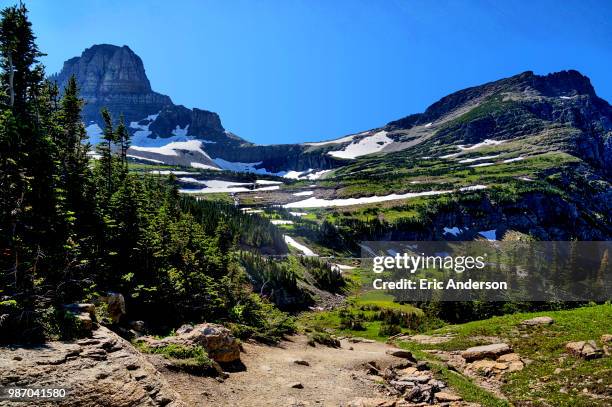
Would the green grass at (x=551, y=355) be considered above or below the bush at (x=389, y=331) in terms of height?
above

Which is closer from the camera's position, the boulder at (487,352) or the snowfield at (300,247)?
the boulder at (487,352)

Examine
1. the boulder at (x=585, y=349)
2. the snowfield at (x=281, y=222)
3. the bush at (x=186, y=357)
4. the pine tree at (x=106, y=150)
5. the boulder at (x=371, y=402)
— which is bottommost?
the boulder at (x=371, y=402)

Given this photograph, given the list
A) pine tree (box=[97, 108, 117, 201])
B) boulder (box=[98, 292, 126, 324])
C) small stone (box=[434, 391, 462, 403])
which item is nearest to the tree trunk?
boulder (box=[98, 292, 126, 324])

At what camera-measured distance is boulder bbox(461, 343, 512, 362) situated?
93.7ft

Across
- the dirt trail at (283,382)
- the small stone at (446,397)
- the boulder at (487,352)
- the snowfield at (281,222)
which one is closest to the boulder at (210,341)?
the dirt trail at (283,382)

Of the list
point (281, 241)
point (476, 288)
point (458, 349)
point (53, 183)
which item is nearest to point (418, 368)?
point (458, 349)

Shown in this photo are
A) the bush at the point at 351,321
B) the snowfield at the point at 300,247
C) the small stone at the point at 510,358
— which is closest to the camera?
the small stone at the point at 510,358

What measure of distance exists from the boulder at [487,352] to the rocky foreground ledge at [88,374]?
22.2 meters

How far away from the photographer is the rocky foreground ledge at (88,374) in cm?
1323

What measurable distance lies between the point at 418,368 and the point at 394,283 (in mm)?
70869

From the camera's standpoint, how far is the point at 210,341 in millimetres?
23047

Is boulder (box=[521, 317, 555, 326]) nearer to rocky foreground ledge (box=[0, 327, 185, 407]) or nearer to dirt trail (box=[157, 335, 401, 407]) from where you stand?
dirt trail (box=[157, 335, 401, 407])

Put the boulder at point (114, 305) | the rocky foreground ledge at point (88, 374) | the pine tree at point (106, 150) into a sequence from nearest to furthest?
the rocky foreground ledge at point (88, 374)
the boulder at point (114, 305)
the pine tree at point (106, 150)

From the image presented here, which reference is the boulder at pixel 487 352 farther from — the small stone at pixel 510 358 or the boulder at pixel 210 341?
the boulder at pixel 210 341
